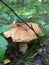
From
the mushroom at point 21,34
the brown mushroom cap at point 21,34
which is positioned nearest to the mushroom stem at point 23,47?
the mushroom at point 21,34

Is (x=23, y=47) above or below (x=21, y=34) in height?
below

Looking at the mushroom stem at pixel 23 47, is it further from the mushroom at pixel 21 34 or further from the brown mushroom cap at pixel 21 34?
the brown mushroom cap at pixel 21 34

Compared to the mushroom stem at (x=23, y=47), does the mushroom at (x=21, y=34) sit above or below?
above

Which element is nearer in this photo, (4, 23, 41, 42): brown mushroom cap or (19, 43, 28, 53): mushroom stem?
(4, 23, 41, 42): brown mushroom cap

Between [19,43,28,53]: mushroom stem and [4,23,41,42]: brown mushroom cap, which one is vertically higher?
[4,23,41,42]: brown mushroom cap

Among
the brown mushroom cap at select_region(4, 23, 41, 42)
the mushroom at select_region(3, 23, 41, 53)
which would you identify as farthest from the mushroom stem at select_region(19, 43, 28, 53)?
the brown mushroom cap at select_region(4, 23, 41, 42)

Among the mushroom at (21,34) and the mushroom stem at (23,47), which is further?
the mushroom stem at (23,47)

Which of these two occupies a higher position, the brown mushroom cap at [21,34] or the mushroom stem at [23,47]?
the brown mushroom cap at [21,34]

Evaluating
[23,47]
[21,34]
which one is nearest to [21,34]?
[21,34]

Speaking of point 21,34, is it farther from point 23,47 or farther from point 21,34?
point 23,47

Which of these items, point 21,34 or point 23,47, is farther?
point 23,47

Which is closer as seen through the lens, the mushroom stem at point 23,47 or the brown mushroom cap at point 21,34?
the brown mushroom cap at point 21,34

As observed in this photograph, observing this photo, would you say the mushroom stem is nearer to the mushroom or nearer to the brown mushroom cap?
the mushroom
